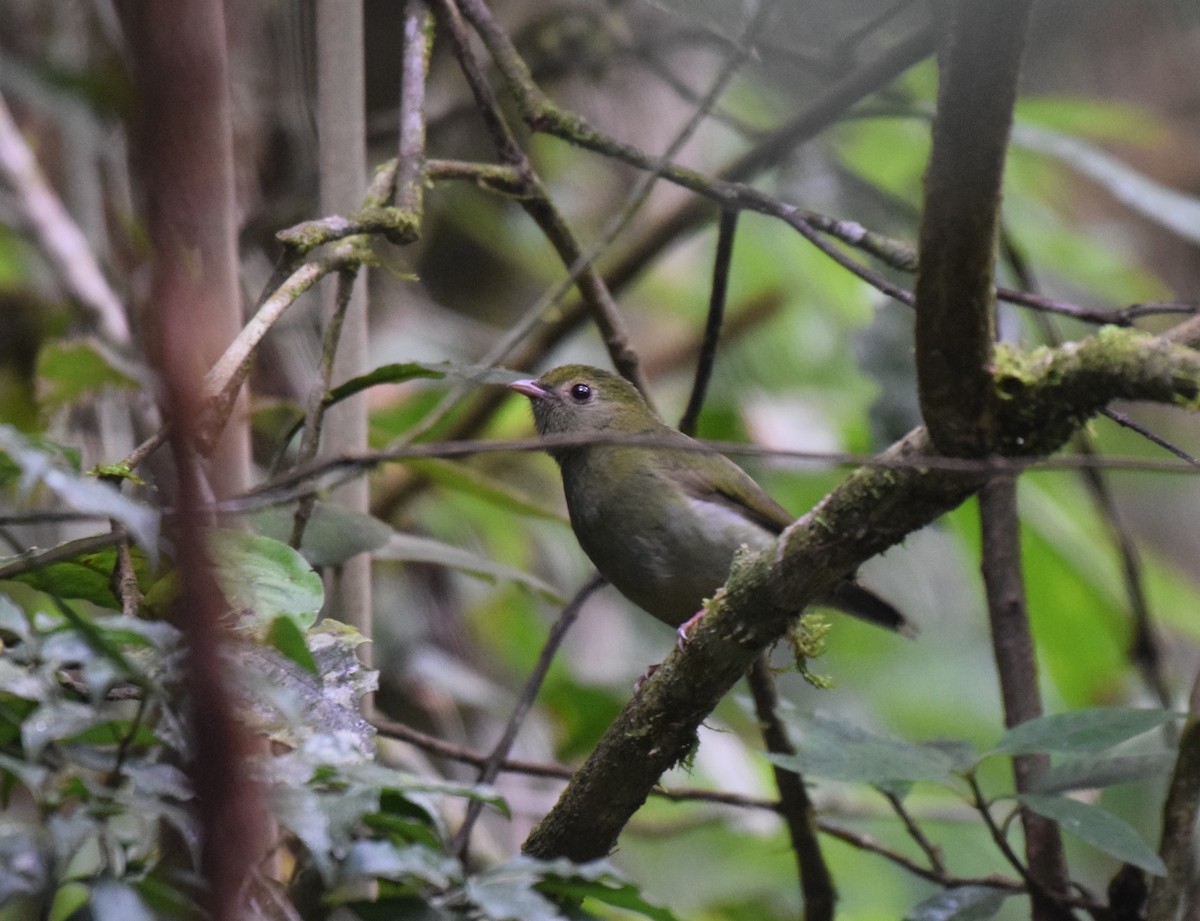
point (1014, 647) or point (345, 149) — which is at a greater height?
point (345, 149)

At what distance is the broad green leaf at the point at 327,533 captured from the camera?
2.40 metres

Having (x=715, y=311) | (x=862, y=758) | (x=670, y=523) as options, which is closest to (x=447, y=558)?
(x=670, y=523)

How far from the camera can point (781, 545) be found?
1.87 meters

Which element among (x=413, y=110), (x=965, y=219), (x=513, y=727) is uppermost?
(x=413, y=110)

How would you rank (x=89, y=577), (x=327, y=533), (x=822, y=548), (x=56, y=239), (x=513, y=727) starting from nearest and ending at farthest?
(x=822, y=548)
(x=89, y=577)
(x=327, y=533)
(x=513, y=727)
(x=56, y=239)

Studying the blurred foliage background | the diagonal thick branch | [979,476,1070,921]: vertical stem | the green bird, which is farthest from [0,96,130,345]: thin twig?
[979,476,1070,921]: vertical stem

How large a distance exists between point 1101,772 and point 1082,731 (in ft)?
1.07

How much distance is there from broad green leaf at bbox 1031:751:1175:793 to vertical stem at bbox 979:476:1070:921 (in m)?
0.35

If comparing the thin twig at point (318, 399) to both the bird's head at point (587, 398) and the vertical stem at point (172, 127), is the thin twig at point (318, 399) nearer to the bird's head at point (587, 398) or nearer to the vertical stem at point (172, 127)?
the vertical stem at point (172, 127)

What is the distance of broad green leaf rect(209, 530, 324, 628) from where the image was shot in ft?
5.85

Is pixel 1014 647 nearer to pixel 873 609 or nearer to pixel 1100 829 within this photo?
pixel 873 609

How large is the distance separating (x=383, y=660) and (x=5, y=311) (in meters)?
1.98

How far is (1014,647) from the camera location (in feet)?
10.4

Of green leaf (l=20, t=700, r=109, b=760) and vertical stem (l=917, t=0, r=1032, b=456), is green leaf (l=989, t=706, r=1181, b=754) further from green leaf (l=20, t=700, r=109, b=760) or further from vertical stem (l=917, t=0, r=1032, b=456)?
green leaf (l=20, t=700, r=109, b=760)
